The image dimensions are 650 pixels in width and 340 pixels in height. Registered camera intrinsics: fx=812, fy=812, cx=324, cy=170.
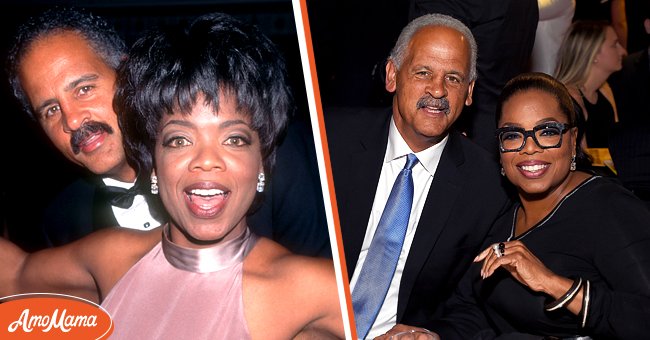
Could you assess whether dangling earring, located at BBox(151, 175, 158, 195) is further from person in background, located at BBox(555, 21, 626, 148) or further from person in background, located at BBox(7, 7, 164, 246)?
person in background, located at BBox(555, 21, 626, 148)

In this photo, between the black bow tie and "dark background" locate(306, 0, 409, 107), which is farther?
"dark background" locate(306, 0, 409, 107)

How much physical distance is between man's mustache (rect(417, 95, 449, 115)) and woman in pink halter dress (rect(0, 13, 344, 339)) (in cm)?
41

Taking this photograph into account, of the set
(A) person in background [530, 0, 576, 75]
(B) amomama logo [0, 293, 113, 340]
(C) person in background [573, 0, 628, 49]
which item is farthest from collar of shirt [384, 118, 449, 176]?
(C) person in background [573, 0, 628, 49]

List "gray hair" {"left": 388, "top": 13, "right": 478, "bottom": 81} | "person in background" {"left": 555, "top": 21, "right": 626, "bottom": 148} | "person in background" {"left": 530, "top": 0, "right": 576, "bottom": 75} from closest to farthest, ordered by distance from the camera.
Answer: "gray hair" {"left": 388, "top": 13, "right": 478, "bottom": 81} → "person in background" {"left": 555, "top": 21, "right": 626, "bottom": 148} → "person in background" {"left": 530, "top": 0, "right": 576, "bottom": 75}

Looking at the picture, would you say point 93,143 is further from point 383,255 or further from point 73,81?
point 383,255

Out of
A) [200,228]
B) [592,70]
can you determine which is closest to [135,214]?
[200,228]

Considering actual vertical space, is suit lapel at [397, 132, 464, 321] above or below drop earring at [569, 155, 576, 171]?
below

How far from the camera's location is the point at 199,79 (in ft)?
7.51

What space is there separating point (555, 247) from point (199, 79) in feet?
3.66

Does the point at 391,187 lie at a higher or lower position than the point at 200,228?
higher

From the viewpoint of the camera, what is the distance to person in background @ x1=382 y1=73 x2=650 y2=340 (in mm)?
2188

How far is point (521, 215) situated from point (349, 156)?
1.87 feet

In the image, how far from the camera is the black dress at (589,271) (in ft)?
7.17

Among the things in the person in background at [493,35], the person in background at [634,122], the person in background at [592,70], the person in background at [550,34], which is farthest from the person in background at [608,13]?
the person in background at [493,35]
